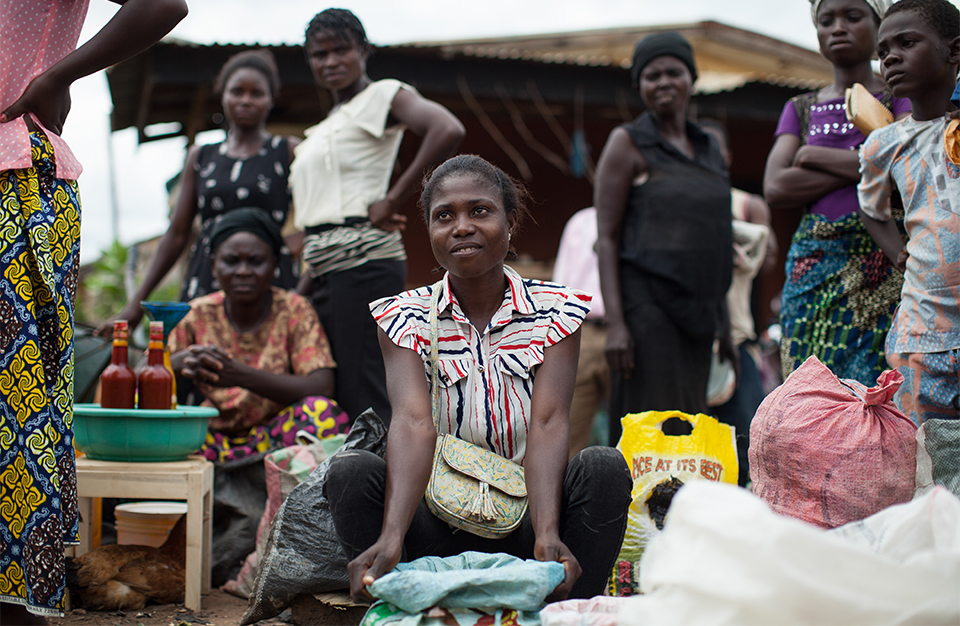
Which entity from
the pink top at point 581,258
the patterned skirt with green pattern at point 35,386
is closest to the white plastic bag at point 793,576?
the patterned skirt with green pattern at point 35,386

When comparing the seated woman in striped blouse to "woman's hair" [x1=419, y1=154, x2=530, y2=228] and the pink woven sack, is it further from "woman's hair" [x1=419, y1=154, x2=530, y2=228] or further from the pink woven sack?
the pink woven sack

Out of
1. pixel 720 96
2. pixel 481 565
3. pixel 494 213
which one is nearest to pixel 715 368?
pixel 494 213

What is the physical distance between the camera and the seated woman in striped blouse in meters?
2.25

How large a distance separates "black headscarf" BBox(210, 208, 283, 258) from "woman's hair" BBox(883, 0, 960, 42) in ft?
9.05

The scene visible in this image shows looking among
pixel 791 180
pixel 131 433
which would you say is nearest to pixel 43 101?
pixel 131 433

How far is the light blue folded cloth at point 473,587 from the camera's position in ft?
6.43

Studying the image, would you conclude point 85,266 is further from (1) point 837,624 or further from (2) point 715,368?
(1) point 837,624

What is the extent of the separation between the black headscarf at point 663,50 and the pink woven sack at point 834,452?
1936mm

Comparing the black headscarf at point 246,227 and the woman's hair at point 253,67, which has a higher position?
the woman's hair at point 253,67

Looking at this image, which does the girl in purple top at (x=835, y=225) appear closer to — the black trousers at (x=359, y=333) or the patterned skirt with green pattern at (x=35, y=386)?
the black trousers at (x=359, y=333)

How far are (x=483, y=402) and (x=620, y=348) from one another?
4.69 feet

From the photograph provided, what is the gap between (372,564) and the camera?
82.6 inches

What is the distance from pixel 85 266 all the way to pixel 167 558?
18.5 metres


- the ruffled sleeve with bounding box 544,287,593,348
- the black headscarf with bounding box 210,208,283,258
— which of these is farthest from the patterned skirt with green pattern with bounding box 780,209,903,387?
the black headscarf with bounding box 210,208,283,258
